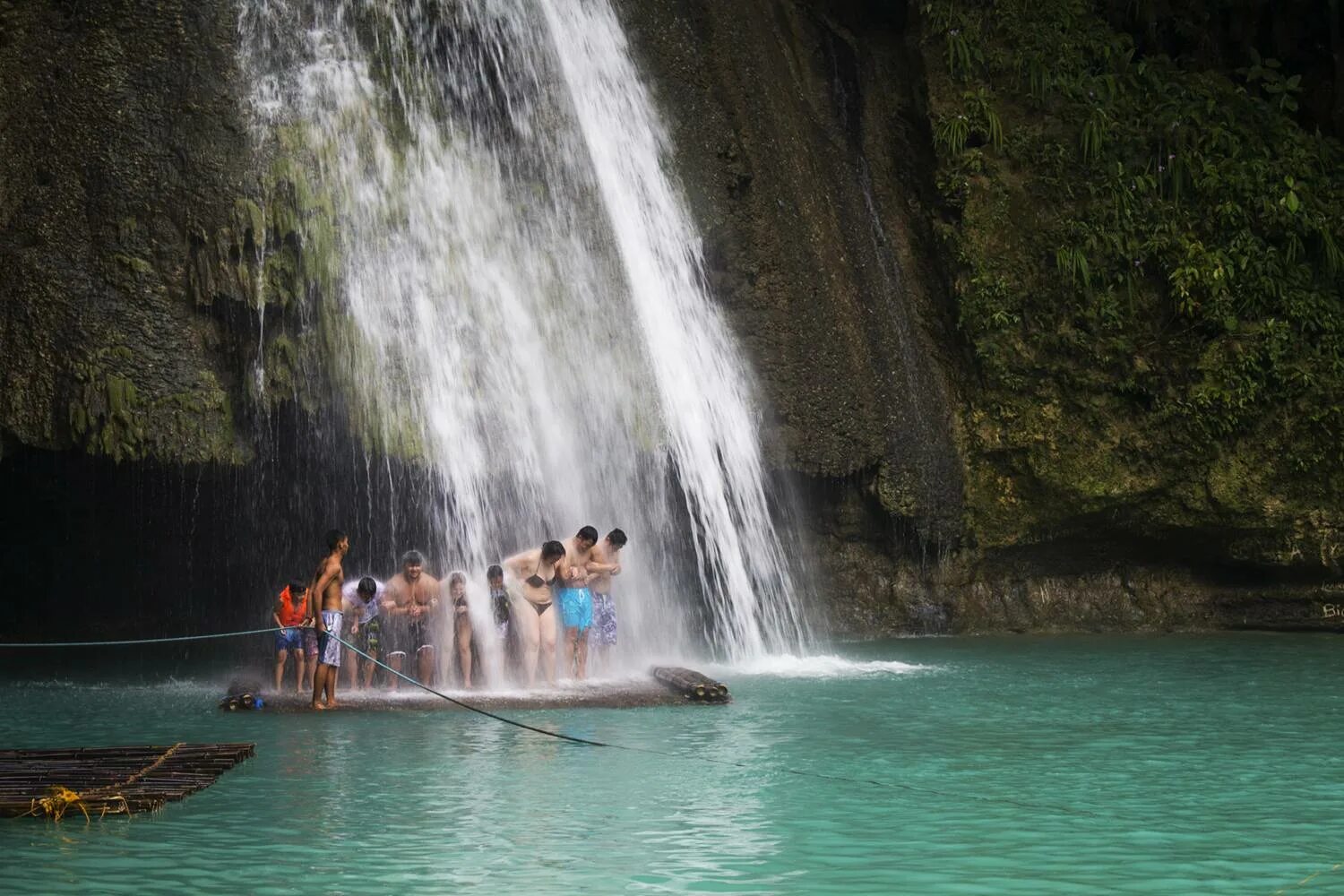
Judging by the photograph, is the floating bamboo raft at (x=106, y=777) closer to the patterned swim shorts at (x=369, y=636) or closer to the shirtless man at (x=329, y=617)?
the shirtless man at (x=329, y=617)

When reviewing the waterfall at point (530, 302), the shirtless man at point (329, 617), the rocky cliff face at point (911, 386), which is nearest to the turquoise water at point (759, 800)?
the shirtless man at point (329, 617)

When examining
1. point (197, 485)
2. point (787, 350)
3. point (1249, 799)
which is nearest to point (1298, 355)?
point (787, 350)

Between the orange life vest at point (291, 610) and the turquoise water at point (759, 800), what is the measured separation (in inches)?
41.9

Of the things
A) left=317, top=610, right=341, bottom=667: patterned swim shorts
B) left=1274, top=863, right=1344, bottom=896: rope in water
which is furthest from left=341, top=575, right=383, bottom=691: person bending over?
left=1274, top=863, right=1344, bottom=896: rope in water

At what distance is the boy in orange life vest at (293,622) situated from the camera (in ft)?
37.3

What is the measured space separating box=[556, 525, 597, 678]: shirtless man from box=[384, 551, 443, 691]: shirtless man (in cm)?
105

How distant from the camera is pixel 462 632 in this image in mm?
11531

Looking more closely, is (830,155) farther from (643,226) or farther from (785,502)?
(785,502)

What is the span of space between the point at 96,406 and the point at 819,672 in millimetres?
6421

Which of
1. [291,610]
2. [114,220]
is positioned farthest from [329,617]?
[114,220]

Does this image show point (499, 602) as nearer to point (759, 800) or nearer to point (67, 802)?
point (759, 800)

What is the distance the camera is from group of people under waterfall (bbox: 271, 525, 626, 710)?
1151cm

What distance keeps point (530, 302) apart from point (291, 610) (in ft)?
13.8

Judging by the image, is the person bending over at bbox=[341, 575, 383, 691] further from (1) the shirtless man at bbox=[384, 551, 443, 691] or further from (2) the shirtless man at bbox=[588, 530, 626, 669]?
(2) the shirtless man at bbox=[588, 530, 626, 669]
